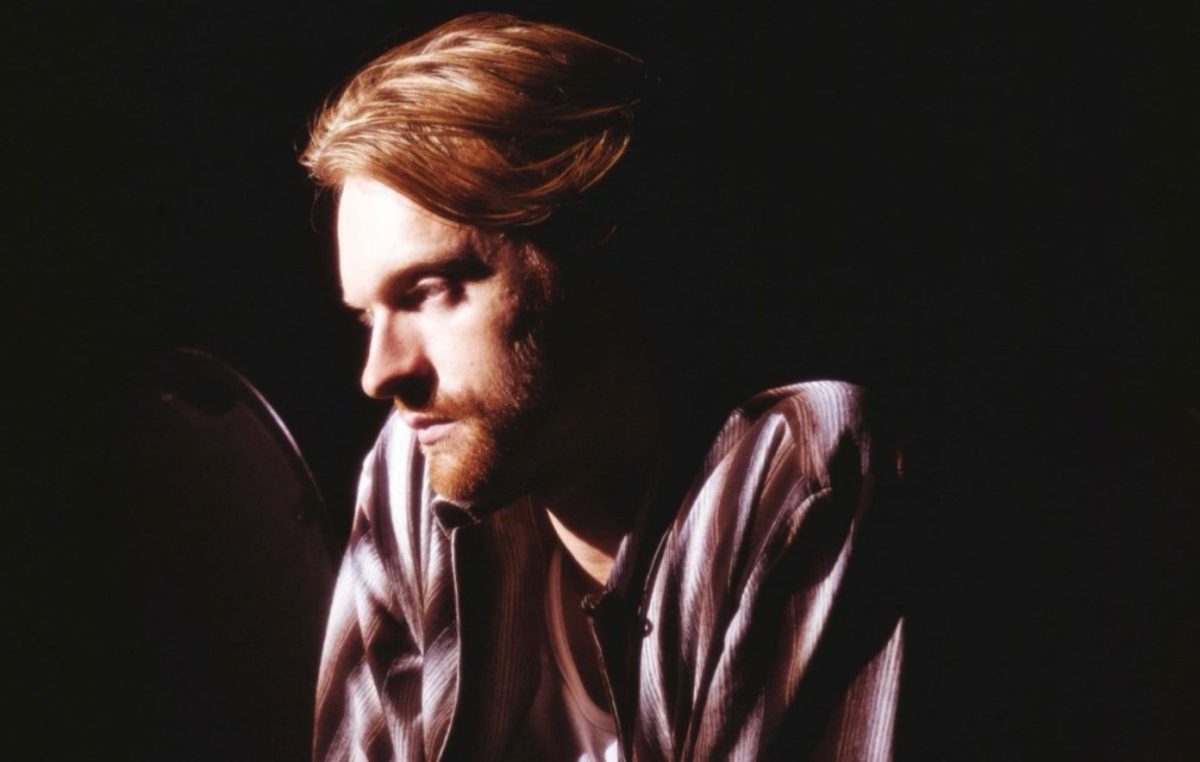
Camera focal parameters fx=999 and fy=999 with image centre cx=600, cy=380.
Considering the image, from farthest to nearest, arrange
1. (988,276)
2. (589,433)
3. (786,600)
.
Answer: (988,276) < (589,433) < (786,600)

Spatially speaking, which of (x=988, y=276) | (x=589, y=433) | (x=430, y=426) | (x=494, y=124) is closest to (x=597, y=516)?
(x=589, y=433)

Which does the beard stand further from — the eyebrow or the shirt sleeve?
the shirt sleeve

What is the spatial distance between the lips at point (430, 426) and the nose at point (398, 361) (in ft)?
0.11

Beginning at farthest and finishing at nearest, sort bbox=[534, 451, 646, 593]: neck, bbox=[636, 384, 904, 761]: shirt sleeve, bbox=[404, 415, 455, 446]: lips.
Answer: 1. bbox=[534, 451, 646, 593]: neck
2. bbox=[404, 415, 455, 446]: lips
3. bbox=[636, 384, 904, 761]: shirt sleeve

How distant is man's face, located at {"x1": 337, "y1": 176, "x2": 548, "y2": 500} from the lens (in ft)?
3.49

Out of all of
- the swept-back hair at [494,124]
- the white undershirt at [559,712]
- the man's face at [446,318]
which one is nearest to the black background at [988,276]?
the swept-back hair at [494,124]

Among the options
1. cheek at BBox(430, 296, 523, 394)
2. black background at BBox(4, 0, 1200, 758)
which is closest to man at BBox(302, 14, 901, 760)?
cheek at BBox(430, 296, 523, 394)

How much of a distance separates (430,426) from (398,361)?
0.28 feet

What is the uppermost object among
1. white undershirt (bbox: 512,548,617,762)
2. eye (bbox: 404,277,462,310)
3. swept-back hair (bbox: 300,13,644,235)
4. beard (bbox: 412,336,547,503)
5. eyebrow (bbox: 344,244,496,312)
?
swept-back hair (bbox: 300,13,644,235)

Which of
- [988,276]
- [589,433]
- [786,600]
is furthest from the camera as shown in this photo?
[988,276]

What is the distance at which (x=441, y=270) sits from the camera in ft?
3.48

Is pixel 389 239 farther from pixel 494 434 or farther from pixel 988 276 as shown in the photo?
pixel 988 276

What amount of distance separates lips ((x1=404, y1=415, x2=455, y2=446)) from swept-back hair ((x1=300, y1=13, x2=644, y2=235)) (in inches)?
8.8

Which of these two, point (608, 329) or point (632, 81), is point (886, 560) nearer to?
point (608, 329)
